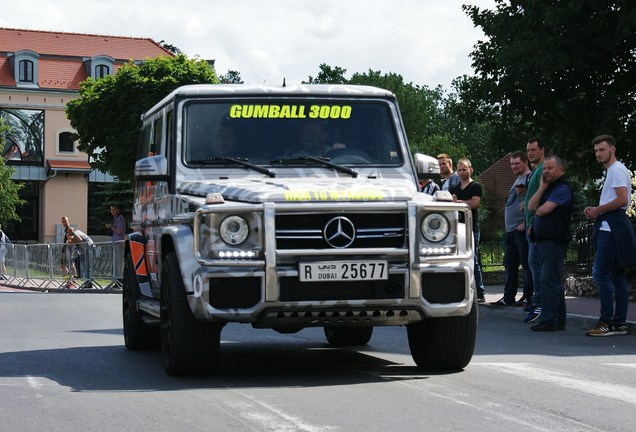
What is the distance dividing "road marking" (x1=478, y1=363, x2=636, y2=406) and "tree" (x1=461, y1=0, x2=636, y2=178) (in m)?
19.0

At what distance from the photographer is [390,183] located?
9.59 metres

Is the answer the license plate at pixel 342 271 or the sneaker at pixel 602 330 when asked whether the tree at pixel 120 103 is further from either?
the license plate at pixel 342 271

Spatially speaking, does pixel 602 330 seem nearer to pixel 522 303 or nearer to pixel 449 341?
pixel 522 303

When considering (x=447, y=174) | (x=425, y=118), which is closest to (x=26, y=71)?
(x=425, y=118)

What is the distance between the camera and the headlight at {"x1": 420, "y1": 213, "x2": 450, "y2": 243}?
29.4 feet

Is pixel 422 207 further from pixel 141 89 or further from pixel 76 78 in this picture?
pixel 76 78

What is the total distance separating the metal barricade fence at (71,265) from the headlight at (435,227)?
814 inches

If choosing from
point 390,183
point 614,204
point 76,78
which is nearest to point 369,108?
point 390,183

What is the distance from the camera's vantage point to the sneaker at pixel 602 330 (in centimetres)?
1337

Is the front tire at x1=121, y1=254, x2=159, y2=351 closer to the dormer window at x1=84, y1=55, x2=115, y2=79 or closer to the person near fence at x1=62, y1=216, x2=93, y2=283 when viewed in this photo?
the person near fence at x1=62, y1=216, x2=93, y2=283

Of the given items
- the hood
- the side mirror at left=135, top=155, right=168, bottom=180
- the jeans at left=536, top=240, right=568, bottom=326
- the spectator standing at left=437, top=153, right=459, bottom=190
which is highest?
the spectator standing at left=437, top=153, right=459, bottom=190

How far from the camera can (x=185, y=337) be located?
8.91 m

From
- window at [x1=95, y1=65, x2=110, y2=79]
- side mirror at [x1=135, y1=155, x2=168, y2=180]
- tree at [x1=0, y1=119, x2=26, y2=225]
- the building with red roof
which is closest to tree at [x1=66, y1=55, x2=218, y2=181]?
tree at [x1=0, y1=119, x2=26, y2=225]

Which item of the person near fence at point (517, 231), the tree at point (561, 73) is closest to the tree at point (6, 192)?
the tree at point (561, 73)
